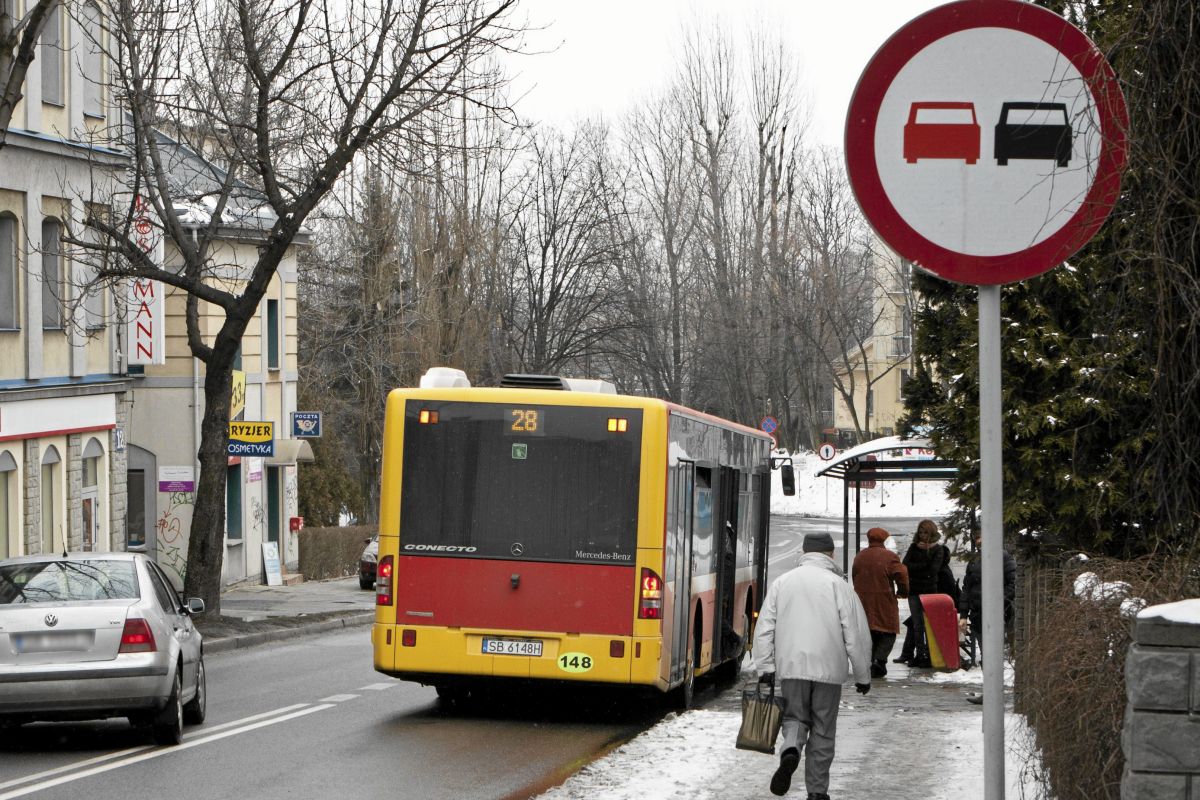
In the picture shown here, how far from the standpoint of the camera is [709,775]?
10.2m

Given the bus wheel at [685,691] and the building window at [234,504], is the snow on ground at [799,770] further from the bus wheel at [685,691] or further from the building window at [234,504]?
the building window at [234,504]

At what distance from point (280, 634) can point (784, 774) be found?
1826 centimetres

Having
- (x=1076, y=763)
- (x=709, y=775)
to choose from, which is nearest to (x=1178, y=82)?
(x=1076, y=763)

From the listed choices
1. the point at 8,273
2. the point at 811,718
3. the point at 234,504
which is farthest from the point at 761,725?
the point at 234,504

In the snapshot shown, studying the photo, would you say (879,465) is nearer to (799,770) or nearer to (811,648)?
(799,770)

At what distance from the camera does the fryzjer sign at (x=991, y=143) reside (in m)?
3.93

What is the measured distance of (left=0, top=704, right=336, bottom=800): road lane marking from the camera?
10.7 meters

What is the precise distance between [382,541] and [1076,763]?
9355mm

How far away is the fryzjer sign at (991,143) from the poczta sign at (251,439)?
2639cm

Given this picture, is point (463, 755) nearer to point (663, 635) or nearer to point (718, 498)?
point (663, 635)

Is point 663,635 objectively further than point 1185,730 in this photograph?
Yes

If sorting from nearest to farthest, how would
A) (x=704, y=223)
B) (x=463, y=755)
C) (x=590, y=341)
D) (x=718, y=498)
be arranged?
(x=463, y=755)
(x=718, y=498)
(x=590, y=341)
(x=704, y=223)

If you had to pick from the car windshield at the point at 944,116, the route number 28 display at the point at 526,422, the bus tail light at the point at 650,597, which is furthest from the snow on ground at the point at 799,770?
the car windshield at the point at 944,116

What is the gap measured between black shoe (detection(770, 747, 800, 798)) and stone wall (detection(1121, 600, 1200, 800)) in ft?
14.4
